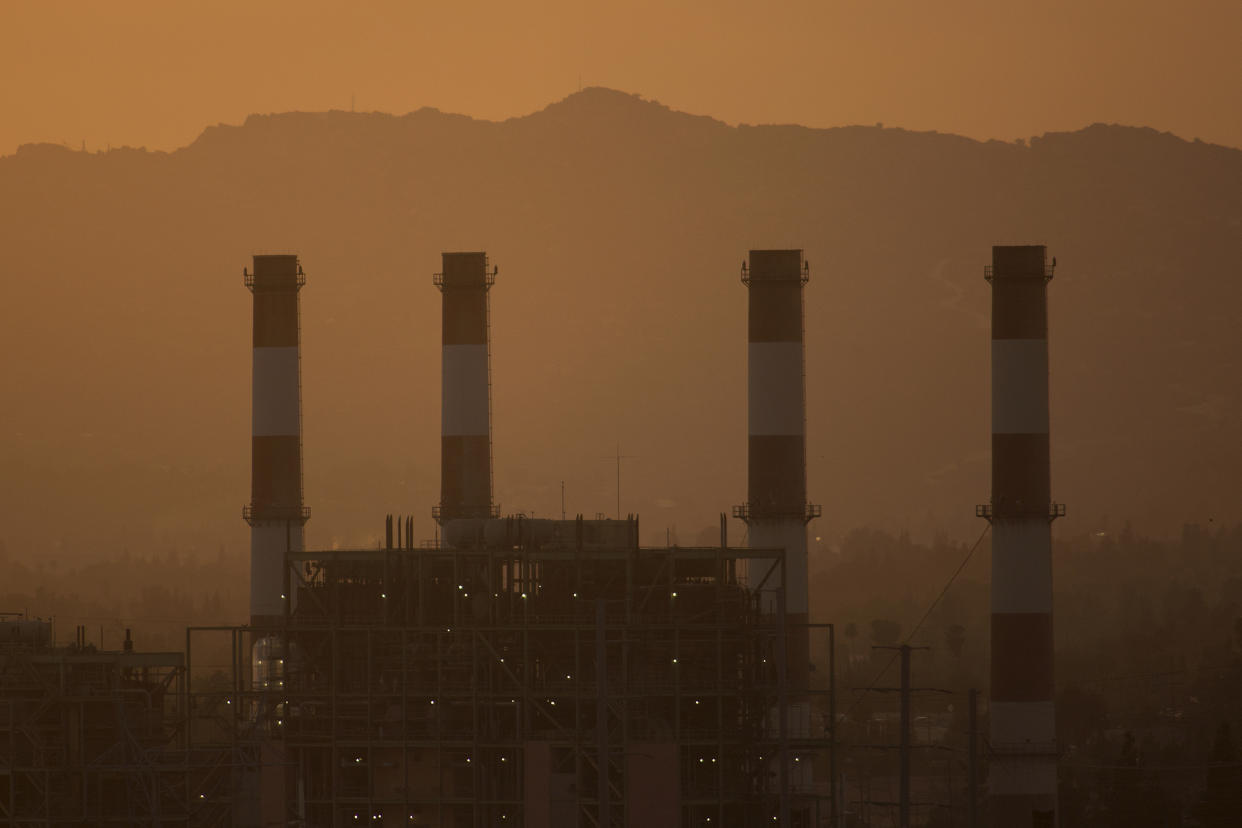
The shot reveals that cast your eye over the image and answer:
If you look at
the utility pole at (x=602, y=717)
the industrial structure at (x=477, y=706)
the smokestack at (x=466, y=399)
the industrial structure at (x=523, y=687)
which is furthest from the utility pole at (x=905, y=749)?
the smokestack at (x=466, y=399)

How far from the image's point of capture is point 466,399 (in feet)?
204

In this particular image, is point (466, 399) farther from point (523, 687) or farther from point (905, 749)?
point (905, 749)

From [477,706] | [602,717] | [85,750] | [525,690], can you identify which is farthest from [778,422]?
[85,750]

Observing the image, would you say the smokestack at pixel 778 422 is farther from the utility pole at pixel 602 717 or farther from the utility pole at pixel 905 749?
the utility pole at pixel 905 749

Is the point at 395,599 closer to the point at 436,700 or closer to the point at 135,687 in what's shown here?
the point at 436,700

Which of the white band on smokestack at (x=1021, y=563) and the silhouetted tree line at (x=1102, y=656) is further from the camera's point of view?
the silhouetted tree line at (x=1102, y=656)

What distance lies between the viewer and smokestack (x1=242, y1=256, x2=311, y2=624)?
201 ft

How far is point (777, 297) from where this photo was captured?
5991cm

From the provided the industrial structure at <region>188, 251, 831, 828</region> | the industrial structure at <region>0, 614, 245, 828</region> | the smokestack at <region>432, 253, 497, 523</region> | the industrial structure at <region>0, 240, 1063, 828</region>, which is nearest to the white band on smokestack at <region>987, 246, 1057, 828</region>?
the industrial structure at <region>0, 240, 1063, 828</region>

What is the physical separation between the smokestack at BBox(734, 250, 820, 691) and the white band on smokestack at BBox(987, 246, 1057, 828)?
5579mm

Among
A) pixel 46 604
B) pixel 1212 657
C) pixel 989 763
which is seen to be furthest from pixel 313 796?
pixel 46 604

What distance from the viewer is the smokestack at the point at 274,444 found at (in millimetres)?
61406

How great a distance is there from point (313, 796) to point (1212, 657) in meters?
76.3

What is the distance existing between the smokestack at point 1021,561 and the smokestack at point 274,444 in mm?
19817
